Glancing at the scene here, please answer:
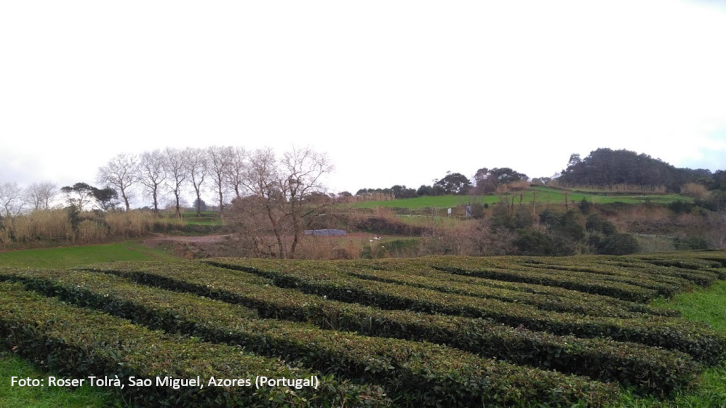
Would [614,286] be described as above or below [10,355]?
below

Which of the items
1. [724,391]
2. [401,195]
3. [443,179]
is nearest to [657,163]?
[443,179]

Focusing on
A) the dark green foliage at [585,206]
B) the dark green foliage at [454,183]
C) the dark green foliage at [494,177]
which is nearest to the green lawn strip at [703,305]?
the dark green foliage at [585,206]

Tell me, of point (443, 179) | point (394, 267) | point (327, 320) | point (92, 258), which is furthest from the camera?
point (443, 179)

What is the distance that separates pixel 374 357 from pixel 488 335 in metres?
1.66

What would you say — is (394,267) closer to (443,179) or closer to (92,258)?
(92,258)

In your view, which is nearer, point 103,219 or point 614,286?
point 614,286

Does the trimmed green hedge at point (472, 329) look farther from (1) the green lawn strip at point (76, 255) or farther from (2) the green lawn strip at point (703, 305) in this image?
(1) the green lawn strip at point (76, 255)

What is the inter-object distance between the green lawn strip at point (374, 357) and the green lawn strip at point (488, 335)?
44 cm

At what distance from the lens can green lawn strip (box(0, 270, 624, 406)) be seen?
11.7ft

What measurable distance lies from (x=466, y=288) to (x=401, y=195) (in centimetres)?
5133

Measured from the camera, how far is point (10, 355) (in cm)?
475

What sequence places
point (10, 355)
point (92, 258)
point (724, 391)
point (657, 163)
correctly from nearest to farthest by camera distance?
point (724, 391)
point (10, 355)
point (92, 258)
point (657, 163)

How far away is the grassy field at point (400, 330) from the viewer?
3.70 m

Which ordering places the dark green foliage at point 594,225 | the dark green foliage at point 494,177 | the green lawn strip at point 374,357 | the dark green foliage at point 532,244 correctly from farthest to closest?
the dark green foliage at point 494,177 < the dark green foliage at point 594,225 < the dark green foliage at point 532,244 < the green lawn strip at point 374,357
